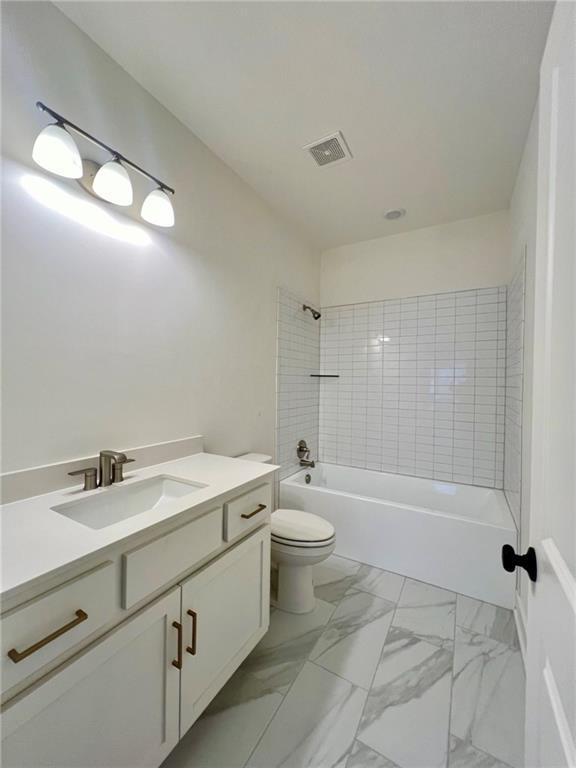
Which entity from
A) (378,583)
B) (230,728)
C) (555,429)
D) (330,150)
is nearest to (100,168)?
(330,150)

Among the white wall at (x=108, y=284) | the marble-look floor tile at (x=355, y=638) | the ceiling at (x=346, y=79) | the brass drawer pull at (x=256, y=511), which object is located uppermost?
the ceiling at (x=346, y=79)

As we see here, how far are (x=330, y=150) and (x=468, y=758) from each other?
2.69 m

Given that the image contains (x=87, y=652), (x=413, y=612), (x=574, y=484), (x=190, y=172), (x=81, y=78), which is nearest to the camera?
(x=574, y=484)

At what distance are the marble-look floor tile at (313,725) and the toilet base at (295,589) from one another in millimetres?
353

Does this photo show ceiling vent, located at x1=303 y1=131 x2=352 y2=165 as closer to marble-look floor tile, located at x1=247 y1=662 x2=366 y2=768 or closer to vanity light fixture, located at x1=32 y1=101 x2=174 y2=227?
vanity light fixture, located at x1=32 y1=101 x2=174 y2=227

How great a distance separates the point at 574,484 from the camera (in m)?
0.45

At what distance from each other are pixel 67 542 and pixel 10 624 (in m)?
0.18

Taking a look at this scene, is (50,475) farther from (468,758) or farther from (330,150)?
(330,150)

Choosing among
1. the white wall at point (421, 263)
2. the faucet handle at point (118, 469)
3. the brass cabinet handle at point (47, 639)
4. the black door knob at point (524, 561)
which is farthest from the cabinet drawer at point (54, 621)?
the white wall at point (421, 263)

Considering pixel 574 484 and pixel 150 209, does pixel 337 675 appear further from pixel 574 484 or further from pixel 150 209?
pixel 150 209

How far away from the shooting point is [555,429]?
558mm

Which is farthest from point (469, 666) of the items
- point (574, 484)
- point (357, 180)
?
point (357, 180)

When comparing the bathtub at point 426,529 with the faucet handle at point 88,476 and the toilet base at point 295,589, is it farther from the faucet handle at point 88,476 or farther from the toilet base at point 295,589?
the faucet handle at point 88,476

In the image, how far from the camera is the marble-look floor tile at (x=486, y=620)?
156cm
